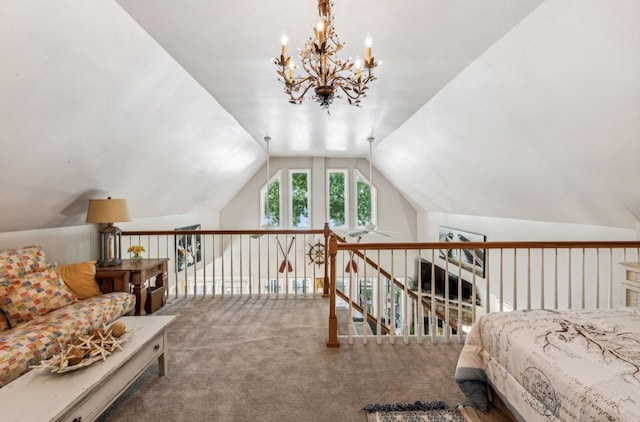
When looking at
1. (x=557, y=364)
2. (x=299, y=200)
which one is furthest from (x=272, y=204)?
(x=557, y=364)

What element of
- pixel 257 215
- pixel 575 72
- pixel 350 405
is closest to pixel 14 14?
pixel 350 405

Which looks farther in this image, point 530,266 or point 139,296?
point 530,266

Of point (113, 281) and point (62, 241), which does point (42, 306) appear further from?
point (62, 241)

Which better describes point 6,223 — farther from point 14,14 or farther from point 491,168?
point 491,168

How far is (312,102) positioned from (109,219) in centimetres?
265

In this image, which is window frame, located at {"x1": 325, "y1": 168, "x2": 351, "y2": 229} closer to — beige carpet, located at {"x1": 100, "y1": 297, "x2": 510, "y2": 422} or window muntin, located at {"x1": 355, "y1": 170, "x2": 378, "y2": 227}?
window muntin, located at {"x1": 355, "y1": 170, "x2": 378, "y2": 227}

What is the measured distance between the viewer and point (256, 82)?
317 cm

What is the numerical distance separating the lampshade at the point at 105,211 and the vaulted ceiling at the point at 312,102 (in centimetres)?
23

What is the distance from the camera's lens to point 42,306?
260 cm

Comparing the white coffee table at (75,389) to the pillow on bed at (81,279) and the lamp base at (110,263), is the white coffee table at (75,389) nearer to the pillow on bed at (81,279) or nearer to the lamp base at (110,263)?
the pillow on bed at (81,279)

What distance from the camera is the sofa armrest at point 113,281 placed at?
341 centimetres

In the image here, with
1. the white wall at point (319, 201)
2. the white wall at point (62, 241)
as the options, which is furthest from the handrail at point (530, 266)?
the white wall at point (62, 241)

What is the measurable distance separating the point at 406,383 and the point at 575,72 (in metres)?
2.58

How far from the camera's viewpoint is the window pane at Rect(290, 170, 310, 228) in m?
8.24
